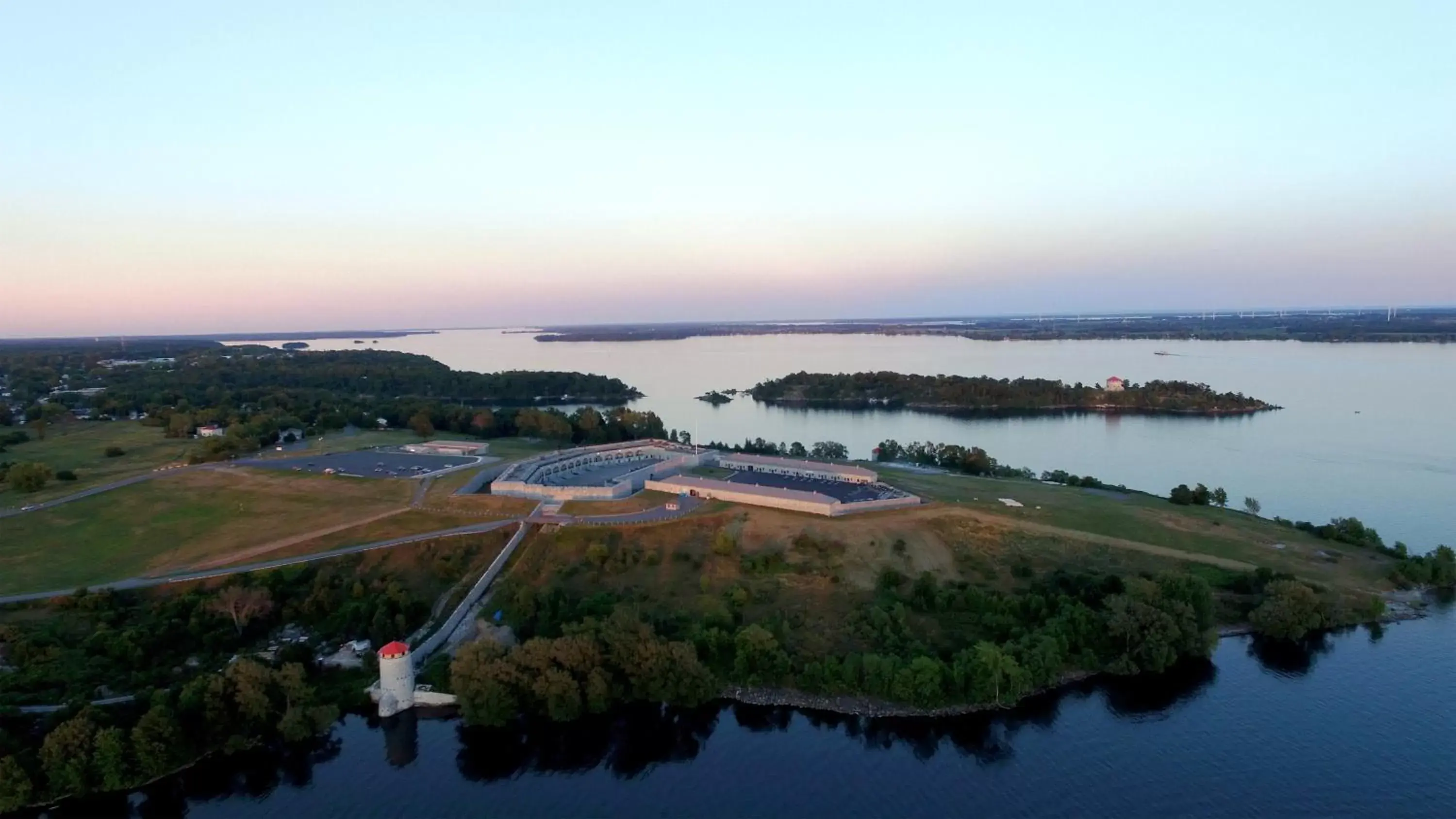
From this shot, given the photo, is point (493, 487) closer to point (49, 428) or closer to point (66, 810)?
point (66, 810)

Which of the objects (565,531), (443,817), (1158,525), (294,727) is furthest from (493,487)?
(1158,525)

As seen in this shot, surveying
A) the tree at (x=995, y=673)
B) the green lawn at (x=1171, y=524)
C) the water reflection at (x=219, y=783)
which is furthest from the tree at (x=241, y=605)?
the green lawn at (x=1171, y=524)

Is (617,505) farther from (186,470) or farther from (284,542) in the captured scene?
(186,470)

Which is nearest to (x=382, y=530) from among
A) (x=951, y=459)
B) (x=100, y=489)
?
(x=100, y=489)

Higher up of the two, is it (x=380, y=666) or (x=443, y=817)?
(x=380, y=666)

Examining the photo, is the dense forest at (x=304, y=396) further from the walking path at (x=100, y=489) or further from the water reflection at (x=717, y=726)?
the water reflection at (x=717, y=726)

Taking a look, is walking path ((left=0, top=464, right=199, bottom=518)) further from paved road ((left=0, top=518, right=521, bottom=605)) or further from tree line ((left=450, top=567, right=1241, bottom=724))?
tree line ((left=450, top=567, right=1241, bottom=724))
